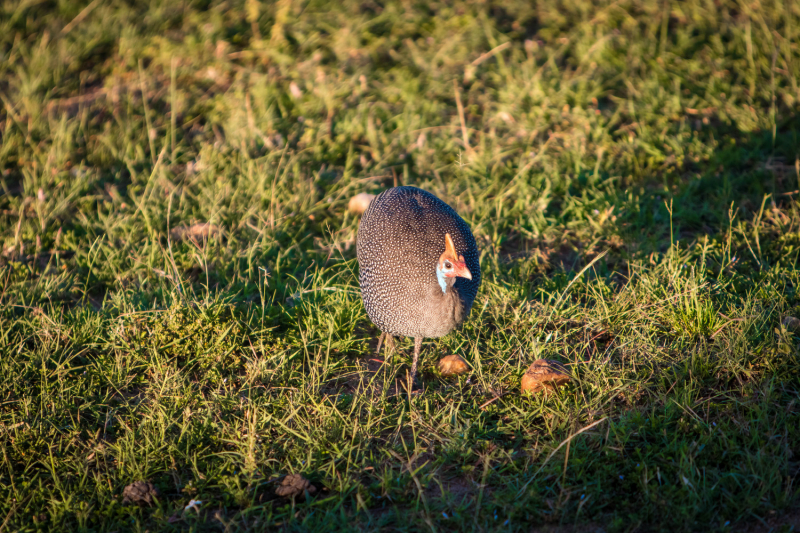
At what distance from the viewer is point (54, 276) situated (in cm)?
390

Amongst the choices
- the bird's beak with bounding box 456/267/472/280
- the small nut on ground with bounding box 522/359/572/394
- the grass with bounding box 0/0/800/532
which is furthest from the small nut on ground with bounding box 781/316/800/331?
the bird's beak with bounding box 456/267/472/280

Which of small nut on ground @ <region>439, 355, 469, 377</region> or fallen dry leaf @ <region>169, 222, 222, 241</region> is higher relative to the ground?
fallen dry leaf @ <region>169, 222, 222, 241</region>

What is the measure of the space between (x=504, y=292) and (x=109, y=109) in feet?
12.9

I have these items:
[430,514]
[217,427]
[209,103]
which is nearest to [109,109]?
[209,103]

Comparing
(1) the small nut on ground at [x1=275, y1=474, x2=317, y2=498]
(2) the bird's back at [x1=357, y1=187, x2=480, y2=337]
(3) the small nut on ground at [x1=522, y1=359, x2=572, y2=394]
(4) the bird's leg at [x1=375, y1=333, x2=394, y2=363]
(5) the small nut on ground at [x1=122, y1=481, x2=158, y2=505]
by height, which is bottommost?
(3) the small nut on ground at [x1=522, y1=359, x2=572, y2=394]

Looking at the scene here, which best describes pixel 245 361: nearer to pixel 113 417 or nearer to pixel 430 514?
pixel 113 417

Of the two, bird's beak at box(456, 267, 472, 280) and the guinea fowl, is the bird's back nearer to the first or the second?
the guinea fowl

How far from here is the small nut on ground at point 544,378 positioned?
120 inches

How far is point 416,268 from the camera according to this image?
3.06 m

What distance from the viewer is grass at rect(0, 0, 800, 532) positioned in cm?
273

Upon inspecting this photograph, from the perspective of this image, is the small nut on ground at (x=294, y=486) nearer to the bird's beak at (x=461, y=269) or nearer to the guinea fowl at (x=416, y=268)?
the guinea fowl at (x=416, y=268)

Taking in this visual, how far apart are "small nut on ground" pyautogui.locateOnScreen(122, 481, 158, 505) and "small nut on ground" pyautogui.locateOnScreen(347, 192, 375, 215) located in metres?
2.24

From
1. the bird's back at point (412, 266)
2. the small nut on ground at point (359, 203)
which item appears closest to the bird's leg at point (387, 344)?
the bird's back at point (412, 266)

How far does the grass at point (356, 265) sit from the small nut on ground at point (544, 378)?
7 centimetres
